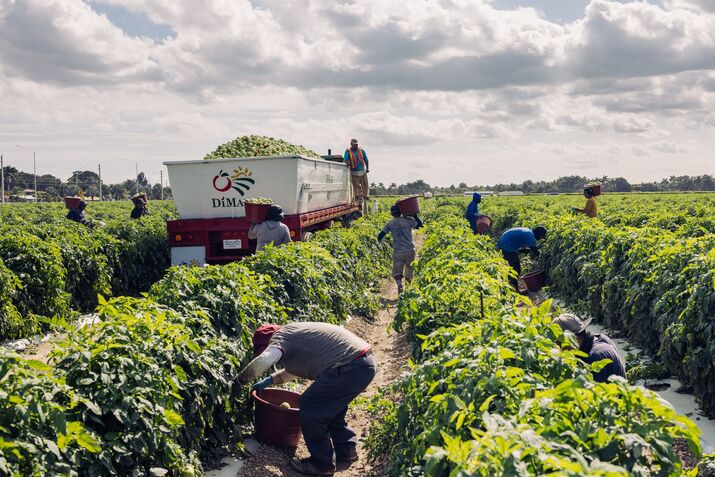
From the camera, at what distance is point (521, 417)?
3.08 metres

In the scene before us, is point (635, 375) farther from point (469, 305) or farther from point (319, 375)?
point (319, 375)

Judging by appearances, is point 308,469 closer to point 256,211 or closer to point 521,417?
point 521,417

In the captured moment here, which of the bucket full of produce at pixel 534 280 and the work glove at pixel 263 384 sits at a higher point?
the work glove at pixel 263 384

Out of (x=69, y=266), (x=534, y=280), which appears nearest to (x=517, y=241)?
(x=534, y=280)

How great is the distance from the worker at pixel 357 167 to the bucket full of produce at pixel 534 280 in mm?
7363

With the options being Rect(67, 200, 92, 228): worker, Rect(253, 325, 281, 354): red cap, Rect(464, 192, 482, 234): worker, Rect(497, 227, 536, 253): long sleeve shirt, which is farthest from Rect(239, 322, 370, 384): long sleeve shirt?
Rect(464, 192, 482, 234): worker

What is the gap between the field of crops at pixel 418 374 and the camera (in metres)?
3.01

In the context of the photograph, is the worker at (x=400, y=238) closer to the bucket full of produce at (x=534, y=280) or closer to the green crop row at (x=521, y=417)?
the bucket full of produce at (x=534, y=280)

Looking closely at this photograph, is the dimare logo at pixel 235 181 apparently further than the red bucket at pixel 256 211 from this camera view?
Yes

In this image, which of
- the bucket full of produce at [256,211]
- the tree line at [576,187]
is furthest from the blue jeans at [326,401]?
the tree line at [576,187]

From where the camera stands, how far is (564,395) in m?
3.31

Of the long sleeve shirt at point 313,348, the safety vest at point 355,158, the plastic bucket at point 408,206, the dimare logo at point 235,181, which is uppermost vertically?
the safety vest at point 355,158

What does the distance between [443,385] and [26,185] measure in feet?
367

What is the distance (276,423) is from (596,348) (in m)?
2.89
